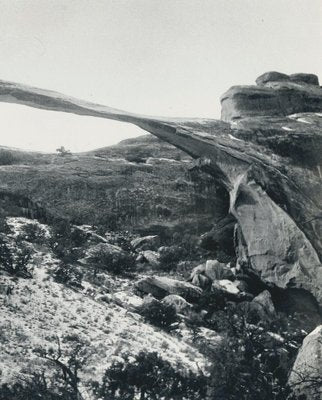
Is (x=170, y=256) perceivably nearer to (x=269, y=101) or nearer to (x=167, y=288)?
(x=167, y=288)

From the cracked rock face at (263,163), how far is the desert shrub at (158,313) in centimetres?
330

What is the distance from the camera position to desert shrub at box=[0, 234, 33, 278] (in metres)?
11.6

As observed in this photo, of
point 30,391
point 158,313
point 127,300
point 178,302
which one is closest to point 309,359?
point 158,313

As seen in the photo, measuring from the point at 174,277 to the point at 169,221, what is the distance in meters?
4.02

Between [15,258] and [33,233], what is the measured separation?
2262 millimetres

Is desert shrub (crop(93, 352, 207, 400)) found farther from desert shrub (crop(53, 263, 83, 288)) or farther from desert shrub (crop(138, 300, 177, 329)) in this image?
desert shrub (crop(53, 263, 83, 288))

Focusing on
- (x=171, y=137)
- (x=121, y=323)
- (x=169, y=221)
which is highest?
(x=171, y=137)

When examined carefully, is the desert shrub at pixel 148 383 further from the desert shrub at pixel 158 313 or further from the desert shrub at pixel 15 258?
the desert shrub at pixel 15 258

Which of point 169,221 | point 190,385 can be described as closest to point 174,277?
point 169,221

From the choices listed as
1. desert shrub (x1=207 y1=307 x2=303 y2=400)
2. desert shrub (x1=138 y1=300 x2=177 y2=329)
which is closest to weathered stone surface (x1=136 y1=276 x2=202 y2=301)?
desert shrub (x1=138 y1=300 x2=177 y2=329)

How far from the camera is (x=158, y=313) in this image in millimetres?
10836

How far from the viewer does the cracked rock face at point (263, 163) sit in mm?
13055

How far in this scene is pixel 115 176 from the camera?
1878 centimetres

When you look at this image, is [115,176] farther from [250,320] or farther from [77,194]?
[250,320]
